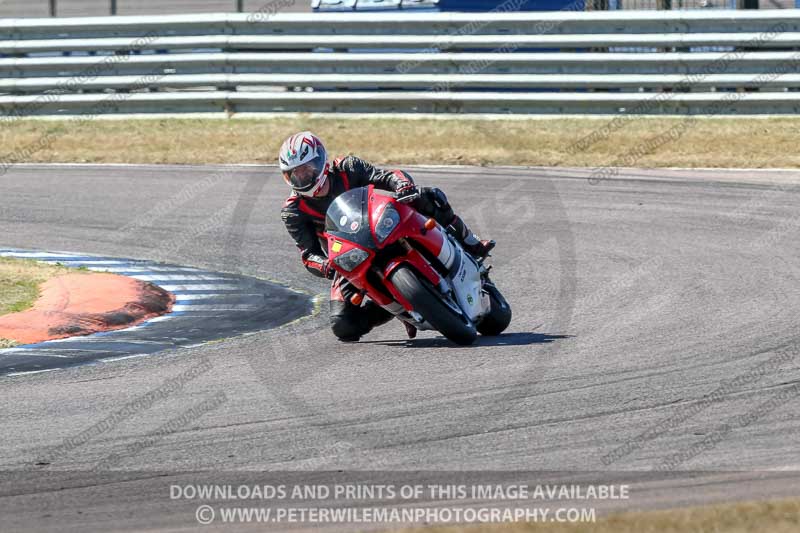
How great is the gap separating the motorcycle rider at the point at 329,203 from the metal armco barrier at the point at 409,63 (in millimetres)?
9145

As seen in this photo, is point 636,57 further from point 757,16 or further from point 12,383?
point 12,383

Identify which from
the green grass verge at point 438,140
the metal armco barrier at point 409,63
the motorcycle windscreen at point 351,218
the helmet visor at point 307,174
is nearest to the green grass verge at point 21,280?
the helmet visor at point 307,174

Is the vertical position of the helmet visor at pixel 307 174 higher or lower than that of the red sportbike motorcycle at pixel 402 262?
higher

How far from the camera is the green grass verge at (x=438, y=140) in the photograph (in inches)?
658

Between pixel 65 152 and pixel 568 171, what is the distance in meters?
7.31

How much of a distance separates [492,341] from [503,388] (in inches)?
63.9

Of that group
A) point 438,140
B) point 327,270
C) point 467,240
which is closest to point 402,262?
point 327,270

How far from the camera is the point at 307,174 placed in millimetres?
8875

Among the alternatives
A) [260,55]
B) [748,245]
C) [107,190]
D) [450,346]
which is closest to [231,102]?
[260,55]

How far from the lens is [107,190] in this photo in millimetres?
15969

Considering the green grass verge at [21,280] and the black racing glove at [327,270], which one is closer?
the black racing glove at [327,270]

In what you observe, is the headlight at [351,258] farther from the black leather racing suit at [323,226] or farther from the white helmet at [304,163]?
the white helmet at [304,163]

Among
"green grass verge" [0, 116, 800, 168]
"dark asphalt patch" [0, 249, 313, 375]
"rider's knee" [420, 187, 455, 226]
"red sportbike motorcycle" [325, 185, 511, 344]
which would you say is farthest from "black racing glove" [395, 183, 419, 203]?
"green grass verge" [0, 116, 800, 168]

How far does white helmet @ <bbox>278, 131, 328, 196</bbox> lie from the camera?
8.81 meters
